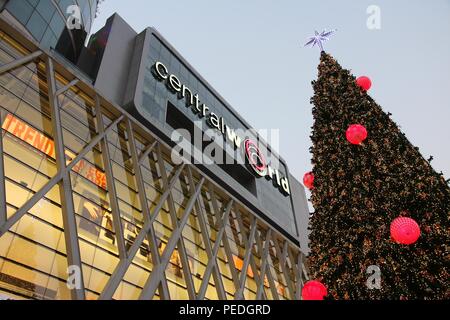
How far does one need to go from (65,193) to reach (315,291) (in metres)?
9.20

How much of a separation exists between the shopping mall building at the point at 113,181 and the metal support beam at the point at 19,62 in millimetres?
58

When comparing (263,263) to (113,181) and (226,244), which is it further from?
(113,181)

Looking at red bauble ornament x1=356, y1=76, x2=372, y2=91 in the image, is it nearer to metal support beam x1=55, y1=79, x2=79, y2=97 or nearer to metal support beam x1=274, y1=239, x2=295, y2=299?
metal support beam x1=55, y1=79, x2=79, y2=97

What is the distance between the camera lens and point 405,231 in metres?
5.99

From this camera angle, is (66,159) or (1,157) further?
(66,159)

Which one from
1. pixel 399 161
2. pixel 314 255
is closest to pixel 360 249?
pixel 314 255

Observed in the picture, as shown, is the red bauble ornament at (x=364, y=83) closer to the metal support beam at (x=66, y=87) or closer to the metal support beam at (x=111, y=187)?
the metal support beam at (x=111, y=187)

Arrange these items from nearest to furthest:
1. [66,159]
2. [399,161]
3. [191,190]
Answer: [399,161]
[66,159]
[191,190]

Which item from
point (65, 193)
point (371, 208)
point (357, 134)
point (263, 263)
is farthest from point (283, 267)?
point (357, 134)

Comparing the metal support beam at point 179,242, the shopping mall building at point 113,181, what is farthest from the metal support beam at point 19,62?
the metal support beam at point 179,242

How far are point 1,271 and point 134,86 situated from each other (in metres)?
12.8

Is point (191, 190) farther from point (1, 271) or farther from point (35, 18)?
point (35, 18)

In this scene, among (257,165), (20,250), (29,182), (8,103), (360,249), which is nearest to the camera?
(360,249)

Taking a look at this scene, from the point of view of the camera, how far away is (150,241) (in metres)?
14.8
